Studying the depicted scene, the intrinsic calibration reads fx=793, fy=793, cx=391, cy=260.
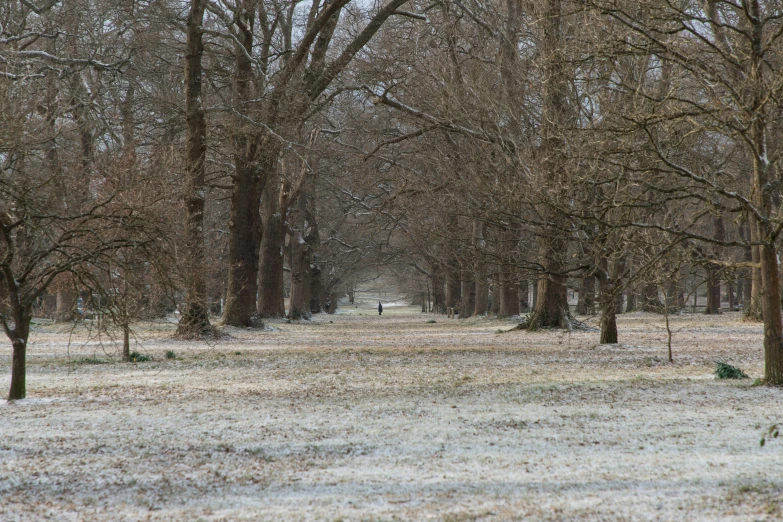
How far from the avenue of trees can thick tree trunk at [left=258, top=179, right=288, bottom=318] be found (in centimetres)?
11

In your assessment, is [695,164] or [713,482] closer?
[713,482]

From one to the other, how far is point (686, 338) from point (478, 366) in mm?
9121

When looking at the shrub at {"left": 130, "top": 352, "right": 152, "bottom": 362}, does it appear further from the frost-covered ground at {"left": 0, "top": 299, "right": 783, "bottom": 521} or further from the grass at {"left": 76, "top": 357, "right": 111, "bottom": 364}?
the frost-covered ground at {"left": 0, "top": 299, "right": 783, "bottom": 521}

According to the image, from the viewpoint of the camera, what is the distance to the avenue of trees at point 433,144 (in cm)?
1014

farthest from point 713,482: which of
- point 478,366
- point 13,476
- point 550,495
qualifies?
point 478,366

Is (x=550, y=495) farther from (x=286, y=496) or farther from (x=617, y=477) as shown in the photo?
(x=286, y=496)

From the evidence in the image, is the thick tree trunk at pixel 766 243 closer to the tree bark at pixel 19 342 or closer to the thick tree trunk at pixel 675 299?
the thick tree trunk at pixel 675 299

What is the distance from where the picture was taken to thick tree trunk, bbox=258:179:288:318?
33.8m

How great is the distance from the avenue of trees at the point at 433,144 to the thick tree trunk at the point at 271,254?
0.11 m

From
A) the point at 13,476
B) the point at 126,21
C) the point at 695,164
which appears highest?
the point at 126,21

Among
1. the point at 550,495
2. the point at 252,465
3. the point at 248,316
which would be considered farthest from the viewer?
the point at 248,316

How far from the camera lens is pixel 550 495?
18.4ft

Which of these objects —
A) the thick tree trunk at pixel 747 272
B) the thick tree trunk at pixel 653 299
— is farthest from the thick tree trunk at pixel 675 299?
the thick tree trunk at pixel 747 272

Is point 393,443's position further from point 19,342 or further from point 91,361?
point 91,361
